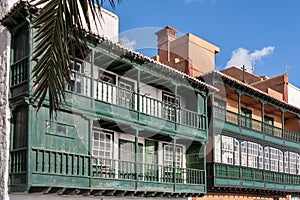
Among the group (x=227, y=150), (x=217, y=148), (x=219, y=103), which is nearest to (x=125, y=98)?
(x=217, y=148)

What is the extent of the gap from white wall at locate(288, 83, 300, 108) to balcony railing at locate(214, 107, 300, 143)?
11.9 feet

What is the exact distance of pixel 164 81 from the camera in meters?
20.3

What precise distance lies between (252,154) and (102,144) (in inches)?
401

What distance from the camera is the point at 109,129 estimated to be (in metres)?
18.2

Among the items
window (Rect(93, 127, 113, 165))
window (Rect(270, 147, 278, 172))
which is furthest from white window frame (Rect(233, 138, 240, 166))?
window (Rect(93, 127, 113, 165))

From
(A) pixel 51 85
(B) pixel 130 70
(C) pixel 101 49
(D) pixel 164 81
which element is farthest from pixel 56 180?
(A) pixel 51 85

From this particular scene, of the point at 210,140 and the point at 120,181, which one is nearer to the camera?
the point at 120,181

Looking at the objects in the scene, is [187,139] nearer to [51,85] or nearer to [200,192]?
[200,192]

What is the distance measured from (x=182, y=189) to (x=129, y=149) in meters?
2.76

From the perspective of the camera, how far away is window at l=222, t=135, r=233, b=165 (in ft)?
74.4

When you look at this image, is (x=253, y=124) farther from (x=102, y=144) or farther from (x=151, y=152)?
(x=102, y=144)

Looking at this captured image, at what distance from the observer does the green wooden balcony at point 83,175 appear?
543 inches

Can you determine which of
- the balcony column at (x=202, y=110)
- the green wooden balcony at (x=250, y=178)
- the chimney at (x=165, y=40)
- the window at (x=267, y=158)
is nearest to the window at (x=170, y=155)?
the green wooden balcony at (x=250, y=178)

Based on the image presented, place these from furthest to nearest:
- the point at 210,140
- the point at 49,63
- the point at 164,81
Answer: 1. the point at 210,140
2. the point at 164,81
3. the point at 49,63
